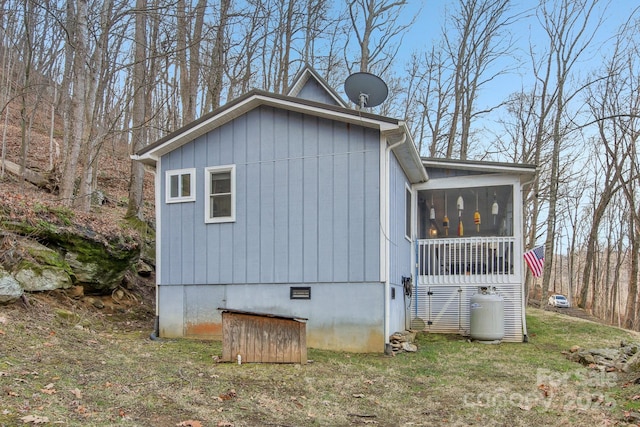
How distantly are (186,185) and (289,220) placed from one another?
2.09 m

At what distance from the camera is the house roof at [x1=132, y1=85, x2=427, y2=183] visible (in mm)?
7008

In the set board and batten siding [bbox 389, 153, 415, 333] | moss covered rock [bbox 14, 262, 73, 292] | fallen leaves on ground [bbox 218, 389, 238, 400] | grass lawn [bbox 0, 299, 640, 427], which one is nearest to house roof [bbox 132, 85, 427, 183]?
board and batten siding [bbox 389, 153, 415, 333]

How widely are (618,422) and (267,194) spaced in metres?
5.47

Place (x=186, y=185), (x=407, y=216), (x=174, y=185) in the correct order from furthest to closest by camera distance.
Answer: (x=407, y=216), (x=174, y=185), (x=186, y=185)

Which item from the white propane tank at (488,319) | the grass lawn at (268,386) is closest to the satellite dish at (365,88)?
the white propane tank at (488,319)

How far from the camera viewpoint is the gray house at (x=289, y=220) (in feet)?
23.3

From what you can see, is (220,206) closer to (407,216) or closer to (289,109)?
(289,109)

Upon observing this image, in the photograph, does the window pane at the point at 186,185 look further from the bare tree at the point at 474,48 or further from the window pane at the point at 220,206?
the bare tree at the point at 474,48

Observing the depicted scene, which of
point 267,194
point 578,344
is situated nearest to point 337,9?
point 267,194

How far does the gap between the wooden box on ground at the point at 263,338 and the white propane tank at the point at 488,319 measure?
3772mm

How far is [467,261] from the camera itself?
30.6ft

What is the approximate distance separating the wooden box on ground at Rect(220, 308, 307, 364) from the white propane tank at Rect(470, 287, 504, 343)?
12.4 feet

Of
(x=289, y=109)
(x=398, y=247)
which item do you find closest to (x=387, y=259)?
(x=398, y=247)

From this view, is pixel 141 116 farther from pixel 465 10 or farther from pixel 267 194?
pixel 465 10
